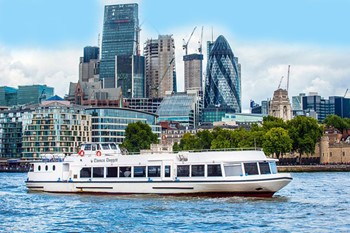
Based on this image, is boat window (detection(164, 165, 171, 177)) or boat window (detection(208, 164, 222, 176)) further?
boat window (detection(164, 165, 171, 177))

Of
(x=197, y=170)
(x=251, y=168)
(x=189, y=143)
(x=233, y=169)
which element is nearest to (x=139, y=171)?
(x=197, y=170)

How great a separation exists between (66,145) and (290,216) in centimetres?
14911

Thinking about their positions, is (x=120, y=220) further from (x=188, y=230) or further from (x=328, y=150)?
(x=328, y=150)

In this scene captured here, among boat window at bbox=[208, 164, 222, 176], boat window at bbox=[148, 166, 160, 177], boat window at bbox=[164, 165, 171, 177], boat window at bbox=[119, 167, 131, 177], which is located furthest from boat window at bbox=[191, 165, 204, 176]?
boat window at bbox=[119, 167, 131, 177]

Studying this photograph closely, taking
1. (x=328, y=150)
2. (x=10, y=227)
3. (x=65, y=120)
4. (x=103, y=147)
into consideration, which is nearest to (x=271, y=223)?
(x=10, y=227)

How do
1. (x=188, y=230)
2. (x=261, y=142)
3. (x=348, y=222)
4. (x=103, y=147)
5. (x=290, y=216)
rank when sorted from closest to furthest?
(x=188, y=230), (x=348, y=222), (x=290, y=216), (x=103, y=147), (x=261, y=142)

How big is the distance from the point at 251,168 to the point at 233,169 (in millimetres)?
1430

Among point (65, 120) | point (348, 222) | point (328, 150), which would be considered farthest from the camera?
point (65, 120)

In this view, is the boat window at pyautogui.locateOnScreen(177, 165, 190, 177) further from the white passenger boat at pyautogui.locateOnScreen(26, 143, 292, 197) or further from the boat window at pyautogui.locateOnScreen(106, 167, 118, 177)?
the boat window at pyautogui.locateOnScreen(106, 167, 118, 177)

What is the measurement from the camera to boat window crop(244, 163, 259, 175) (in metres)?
54.6

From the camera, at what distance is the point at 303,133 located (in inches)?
6171

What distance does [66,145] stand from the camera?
188000 mm

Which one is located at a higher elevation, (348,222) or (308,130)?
(308,130)

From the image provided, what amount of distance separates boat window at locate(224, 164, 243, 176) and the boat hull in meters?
0.83
